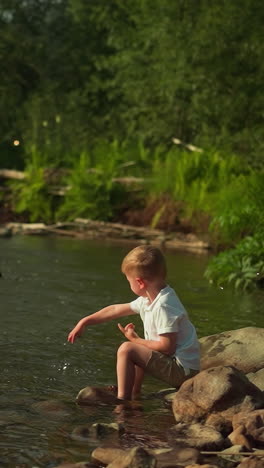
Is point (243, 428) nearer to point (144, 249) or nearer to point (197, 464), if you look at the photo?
point (197, 464)

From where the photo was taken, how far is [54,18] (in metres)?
33.2

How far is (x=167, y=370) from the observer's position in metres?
6.77

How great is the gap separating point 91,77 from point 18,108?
2.65 metres

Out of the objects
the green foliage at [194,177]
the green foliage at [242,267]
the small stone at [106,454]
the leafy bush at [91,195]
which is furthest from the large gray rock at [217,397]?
the leafy bush at [91,195]

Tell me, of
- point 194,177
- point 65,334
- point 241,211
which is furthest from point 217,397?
point 194,177

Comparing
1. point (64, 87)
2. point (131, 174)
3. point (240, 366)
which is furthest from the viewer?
point (64, 87)

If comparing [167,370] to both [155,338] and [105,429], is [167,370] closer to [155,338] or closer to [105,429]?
[155,338]

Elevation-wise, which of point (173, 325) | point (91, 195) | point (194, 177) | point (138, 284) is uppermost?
point (194, 177)

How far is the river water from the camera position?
5.86 m

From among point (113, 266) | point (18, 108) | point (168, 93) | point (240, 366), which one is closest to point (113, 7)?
point (18, 108)

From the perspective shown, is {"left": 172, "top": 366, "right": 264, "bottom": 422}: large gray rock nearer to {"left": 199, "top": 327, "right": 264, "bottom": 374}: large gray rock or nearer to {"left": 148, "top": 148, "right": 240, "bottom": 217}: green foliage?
{"left": 199, "top": 327, "right": 264, "bottom": 374}: large gray rock

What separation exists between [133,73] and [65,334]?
17834 mm

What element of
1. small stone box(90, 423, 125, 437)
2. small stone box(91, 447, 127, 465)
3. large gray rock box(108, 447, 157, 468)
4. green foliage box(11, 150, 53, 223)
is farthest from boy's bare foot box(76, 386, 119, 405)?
green foliage box(11, 150, 53, 223)

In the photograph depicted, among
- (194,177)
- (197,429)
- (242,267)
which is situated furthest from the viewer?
(194,177)
